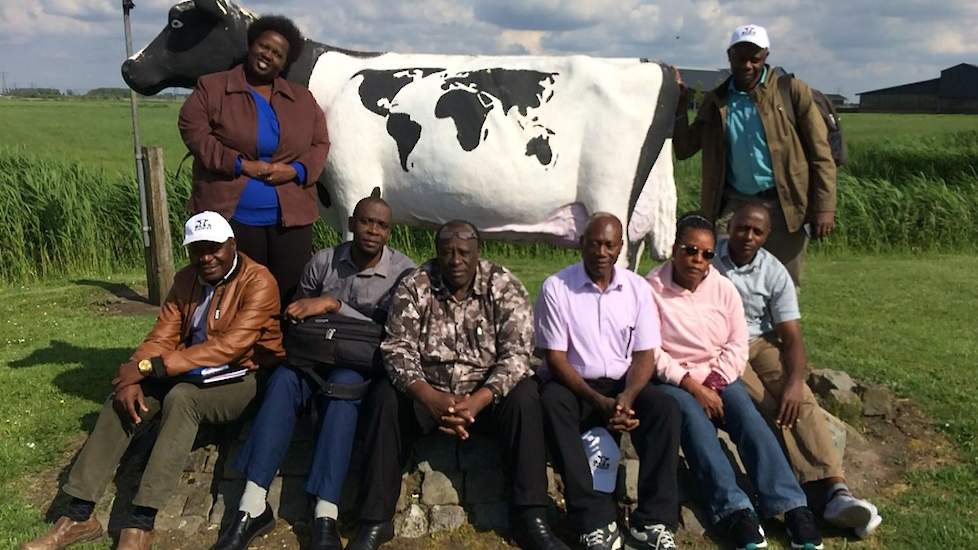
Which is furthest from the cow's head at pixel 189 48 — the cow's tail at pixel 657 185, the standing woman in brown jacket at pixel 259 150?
the cow's tail at pixel 657 185

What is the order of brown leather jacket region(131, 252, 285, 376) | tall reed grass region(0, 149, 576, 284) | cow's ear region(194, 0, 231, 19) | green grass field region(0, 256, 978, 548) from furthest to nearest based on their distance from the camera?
tall reed grass region(0, 149, 576, 284), cow's ear region(194, 0, 231, 19), green grass field region(0, 256, 978, 548), brown leather jacket region(131, 252, 285, 376)

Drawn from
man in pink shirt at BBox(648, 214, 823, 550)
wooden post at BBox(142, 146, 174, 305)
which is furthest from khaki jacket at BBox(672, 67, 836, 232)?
wooden post at BBox(142, 146, 174, 305)

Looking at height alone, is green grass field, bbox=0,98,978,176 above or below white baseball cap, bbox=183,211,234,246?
above

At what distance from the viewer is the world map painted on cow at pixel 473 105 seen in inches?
201

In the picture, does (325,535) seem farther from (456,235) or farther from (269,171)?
(269,171)

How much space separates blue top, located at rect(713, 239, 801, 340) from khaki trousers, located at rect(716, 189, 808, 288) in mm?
387

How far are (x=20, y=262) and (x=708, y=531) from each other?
975cm

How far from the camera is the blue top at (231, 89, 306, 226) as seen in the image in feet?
14.5

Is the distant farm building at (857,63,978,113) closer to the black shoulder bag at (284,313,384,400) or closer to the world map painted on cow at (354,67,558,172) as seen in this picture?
the world map painted on cow at (354,67,558,172)

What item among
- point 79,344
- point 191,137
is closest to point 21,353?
point 79,344

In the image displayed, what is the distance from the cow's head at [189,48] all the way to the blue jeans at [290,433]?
2.33 meters

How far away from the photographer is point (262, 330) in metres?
4.10

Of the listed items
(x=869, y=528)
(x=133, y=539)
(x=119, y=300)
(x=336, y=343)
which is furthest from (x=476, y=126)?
(x=119, y=300)

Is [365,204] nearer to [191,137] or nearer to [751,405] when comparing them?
[191,137]
